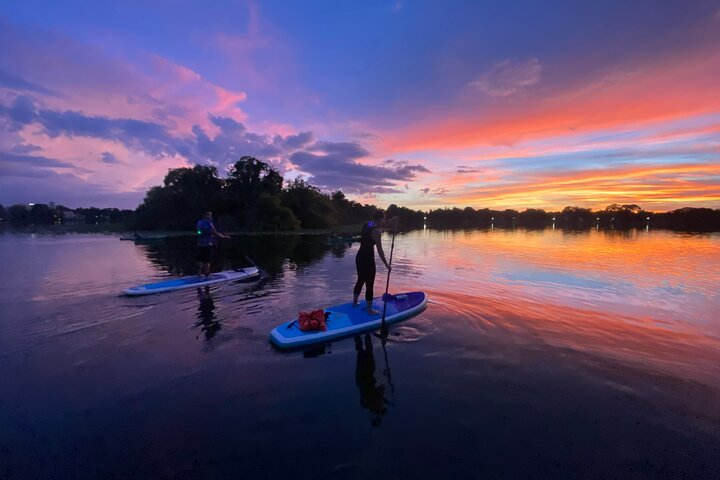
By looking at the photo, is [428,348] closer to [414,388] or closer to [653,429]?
[414,388]

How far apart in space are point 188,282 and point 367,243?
8378mm

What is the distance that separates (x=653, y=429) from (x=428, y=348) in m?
3.75

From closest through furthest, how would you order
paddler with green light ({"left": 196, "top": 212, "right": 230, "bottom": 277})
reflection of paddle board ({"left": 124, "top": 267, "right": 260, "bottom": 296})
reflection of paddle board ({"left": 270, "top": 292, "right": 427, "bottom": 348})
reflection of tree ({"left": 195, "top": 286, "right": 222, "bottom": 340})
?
reflection of paddle board ({"left": 270, "top": 292, "right": 427, "bottom": 348}) → reflection of tree ({"left": 195, "top": 286, "right": 222, "bottom": 340}) → reflection of paddle board ({"left": 124, "top": 267, "right": 260, "bottom": 296}) → paddler with green light ({"left": 196, "top": 212, "right": 230, "bottom": 277})

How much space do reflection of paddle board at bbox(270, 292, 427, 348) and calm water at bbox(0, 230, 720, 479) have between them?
0.31 metres

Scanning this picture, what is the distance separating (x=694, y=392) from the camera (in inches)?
230

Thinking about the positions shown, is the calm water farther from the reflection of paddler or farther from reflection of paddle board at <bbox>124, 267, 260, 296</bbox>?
reflection of paddle board at <bbox>124, 267, 260, 296</bbox>

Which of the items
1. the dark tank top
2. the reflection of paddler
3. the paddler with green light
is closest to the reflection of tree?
the paddler with green light

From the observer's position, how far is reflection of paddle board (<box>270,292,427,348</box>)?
24.5ft

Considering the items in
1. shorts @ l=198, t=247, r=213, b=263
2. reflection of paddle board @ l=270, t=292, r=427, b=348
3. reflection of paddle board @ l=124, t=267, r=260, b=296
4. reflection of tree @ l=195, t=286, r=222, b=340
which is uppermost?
shorts @ l=198, t=247, r=213, b=263

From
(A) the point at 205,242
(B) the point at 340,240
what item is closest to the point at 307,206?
(B) the point at 340,240

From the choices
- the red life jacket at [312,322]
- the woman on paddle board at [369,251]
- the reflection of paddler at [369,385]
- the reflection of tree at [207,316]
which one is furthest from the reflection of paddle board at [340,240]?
the reflection of paddler at [369,385]

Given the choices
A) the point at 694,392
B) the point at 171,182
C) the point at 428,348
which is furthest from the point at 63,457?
the point at 171,182

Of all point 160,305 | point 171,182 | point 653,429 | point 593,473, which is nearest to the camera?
point 593,473

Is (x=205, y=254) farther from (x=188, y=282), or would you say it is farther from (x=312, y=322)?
(x=312, y=322)
